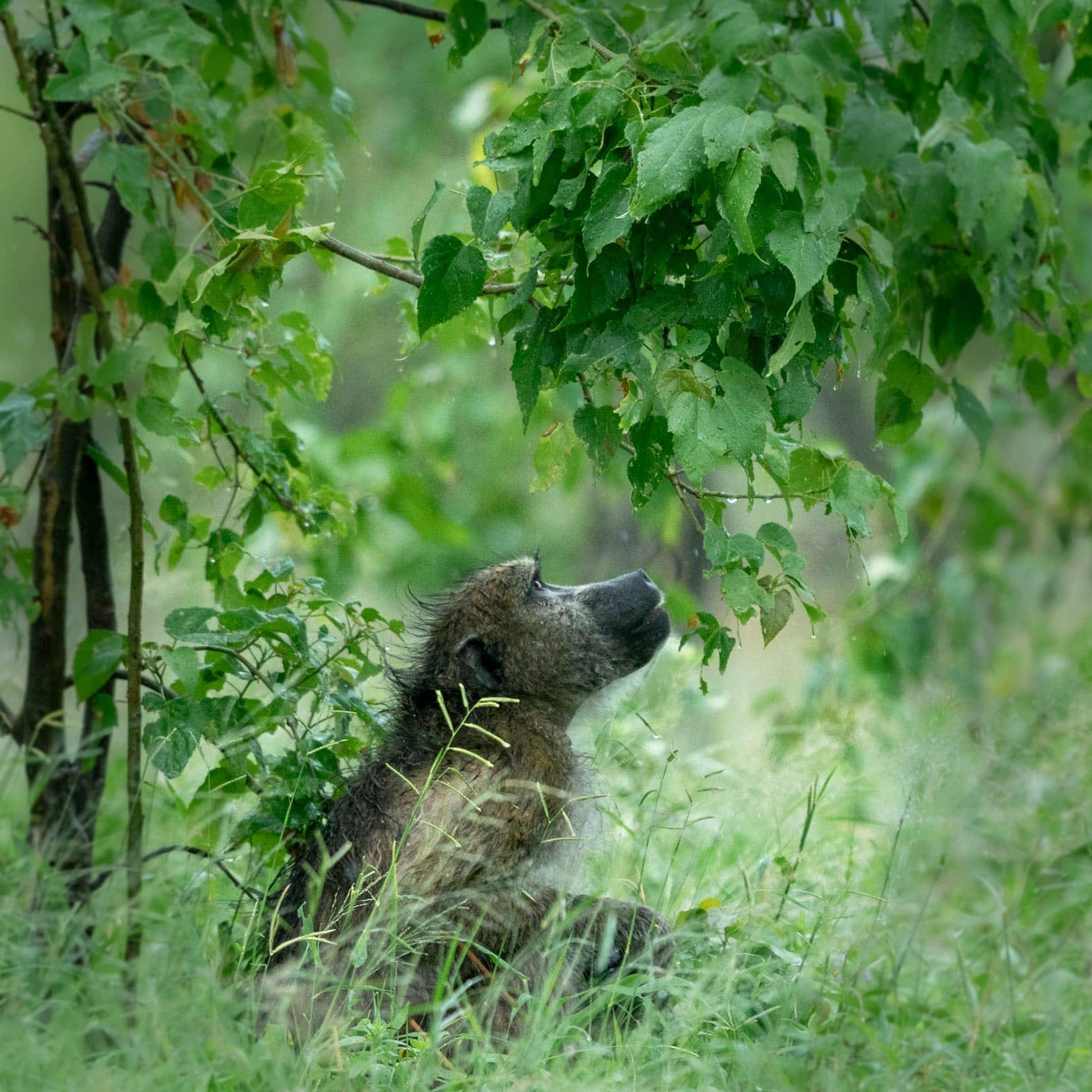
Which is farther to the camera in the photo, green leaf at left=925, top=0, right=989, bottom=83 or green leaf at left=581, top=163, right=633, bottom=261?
green leaf at left=925, top=0, right=989, bottom=83

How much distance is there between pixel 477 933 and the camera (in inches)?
104

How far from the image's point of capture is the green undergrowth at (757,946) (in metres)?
2.19

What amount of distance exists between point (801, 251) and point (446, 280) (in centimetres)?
63

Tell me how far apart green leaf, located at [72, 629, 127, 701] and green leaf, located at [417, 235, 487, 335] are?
1137mm

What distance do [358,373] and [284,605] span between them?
5.66 m

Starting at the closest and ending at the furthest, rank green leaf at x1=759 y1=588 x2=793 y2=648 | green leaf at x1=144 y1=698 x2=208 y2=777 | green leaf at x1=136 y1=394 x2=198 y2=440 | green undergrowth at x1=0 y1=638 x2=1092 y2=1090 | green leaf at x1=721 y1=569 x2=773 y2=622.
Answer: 1. green undergrowth at x1=0 y1=638 x2=1092 y2=1090
2. green leaf at x1=721 y1=569 x2=773 y2=622
3. green leaf at x1=759 y1=588 x2=793 y2=648
4. green leaf at x1=144 y1=698 x2=208 y2=777
5. green leaf at x1=136 y1=394 x2=198 y2=440

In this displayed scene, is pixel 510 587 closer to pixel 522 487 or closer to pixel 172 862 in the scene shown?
pixel 172 862

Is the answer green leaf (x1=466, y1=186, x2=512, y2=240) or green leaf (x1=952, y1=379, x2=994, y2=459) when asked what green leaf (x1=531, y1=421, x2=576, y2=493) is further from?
green leaf (x1=952, y1=379, x2=994, y2=459)

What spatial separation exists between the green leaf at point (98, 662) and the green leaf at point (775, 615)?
1385 millimetres

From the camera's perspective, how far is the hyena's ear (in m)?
2.98

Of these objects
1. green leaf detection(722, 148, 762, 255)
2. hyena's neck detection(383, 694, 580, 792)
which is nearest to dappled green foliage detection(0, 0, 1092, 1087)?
green leaf detection(722, 148, 762, 255)

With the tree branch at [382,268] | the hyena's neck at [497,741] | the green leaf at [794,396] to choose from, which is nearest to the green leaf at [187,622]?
the hyena's neck at [497,741]

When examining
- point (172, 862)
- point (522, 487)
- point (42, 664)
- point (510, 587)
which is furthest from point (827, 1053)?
point (522, 487)

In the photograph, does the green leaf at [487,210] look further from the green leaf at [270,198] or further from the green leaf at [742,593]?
the green leaf at [742,593]
